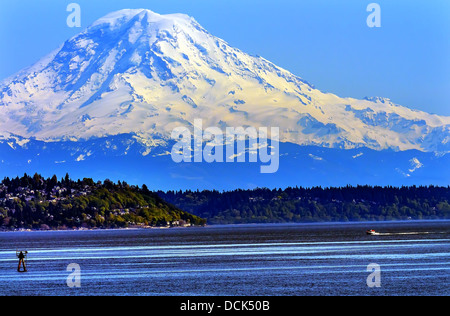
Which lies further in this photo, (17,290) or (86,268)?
(86,268)

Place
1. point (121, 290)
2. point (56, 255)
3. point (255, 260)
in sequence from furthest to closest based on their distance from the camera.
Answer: point (56, 255) < point (255, 260) < point (121, 290)

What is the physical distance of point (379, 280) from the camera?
124m

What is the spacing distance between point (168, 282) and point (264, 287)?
14.3 meters

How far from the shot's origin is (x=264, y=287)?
393ft
